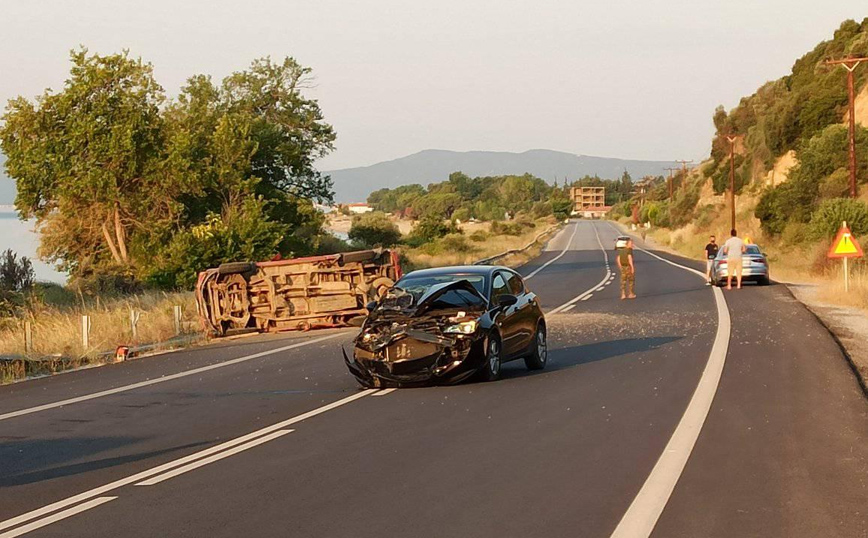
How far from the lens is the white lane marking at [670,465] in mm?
7414

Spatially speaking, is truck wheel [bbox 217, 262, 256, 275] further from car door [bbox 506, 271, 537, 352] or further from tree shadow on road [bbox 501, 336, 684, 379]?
car door [bbox 506, 271, 537, 352]

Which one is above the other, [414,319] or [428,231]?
[414,319]

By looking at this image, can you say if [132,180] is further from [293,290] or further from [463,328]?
[463,328]

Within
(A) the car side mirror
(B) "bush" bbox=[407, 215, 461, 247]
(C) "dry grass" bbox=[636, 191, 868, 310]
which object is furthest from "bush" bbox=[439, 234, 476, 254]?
(A) the car side mirror

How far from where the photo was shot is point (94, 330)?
23203 mm

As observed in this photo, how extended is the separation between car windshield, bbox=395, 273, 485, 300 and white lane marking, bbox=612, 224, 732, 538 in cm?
313

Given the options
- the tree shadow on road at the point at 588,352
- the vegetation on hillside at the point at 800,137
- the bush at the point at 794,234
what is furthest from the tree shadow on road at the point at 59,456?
the vegetation on hillside at the point at 800,137

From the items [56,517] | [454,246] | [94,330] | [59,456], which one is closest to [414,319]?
[59,456]

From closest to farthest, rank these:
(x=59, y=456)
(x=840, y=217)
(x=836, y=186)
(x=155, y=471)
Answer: (x=155, y=471)
(x=59, y=456)
(x=840, y=217)
(x=836, y=186)

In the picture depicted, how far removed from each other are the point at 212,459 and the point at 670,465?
3780mm

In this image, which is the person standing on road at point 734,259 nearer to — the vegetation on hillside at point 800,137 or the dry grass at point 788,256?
the dry grass at point 788,256

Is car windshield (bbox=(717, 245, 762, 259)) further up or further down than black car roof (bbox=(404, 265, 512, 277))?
further down

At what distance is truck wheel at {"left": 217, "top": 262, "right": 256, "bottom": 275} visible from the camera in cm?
2445

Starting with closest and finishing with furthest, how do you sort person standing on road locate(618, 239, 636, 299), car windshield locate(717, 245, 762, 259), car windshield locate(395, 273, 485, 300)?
car windshield locate(395, 273, 485, 300) → person standing on road locate(618, 239, 636, 299) → car windshield locate(717, 245, 762, 259)
